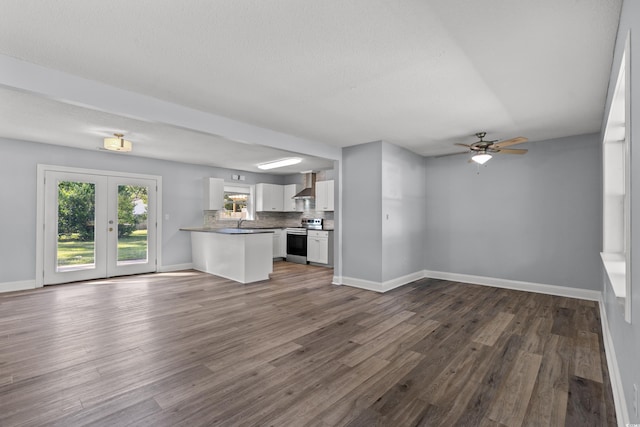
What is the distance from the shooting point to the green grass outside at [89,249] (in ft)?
18.4

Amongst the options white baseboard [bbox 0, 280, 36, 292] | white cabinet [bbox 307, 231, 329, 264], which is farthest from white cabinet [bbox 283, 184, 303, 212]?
white baseboard [bbox 0, 280, 36, 292]

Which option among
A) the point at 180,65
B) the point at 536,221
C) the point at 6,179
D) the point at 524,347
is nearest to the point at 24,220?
the point at 6,179

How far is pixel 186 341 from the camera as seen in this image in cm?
309

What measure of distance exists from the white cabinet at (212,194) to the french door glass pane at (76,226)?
223cm

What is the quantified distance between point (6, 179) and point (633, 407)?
771 cm

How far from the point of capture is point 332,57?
8.02 feet

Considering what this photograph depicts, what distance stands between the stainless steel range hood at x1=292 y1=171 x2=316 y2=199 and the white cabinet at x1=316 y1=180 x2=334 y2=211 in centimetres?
27

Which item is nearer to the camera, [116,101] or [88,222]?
[116,101]

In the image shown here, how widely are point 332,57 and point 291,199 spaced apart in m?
6.73

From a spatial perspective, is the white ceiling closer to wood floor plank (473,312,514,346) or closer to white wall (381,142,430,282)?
white wall (381,142,430,282)

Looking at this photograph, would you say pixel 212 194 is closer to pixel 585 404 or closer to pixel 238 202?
pixel 238 202

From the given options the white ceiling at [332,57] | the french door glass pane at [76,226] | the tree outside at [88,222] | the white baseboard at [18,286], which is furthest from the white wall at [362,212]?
the white baseboard at [18,286]

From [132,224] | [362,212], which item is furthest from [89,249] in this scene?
[362,212]

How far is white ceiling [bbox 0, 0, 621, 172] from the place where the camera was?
1.90 meters
